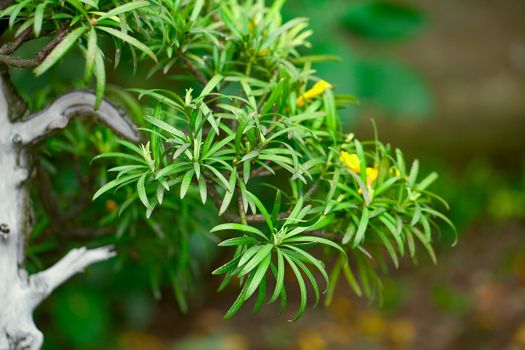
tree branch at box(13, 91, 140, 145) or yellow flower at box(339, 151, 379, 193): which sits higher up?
tree branch at box(13, 91, 140, 145)

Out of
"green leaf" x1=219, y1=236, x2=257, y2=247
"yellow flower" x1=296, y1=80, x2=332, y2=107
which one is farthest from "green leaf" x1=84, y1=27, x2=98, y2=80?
"yellow flower" x1=296, y1=80, x2=332, y2=107

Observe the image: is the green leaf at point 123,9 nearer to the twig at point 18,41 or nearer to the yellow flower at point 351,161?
the twig at point 18,41

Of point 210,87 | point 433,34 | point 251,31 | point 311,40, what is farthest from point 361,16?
point 210,87

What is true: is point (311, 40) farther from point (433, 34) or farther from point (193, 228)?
point (433, 34)

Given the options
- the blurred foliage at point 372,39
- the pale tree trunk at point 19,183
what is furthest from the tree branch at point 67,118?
the blurred foliage at point 372,39

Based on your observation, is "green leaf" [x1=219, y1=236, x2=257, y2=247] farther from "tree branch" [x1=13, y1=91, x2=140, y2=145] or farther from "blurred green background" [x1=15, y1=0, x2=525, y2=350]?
"blurred green background" [x1=15, y1=0, x2=525, y2=350]

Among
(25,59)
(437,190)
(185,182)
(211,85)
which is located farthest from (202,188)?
(437,190)

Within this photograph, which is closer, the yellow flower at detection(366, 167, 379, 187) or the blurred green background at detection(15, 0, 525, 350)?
the yellow flower at detection(366, 167, 379, 187)
